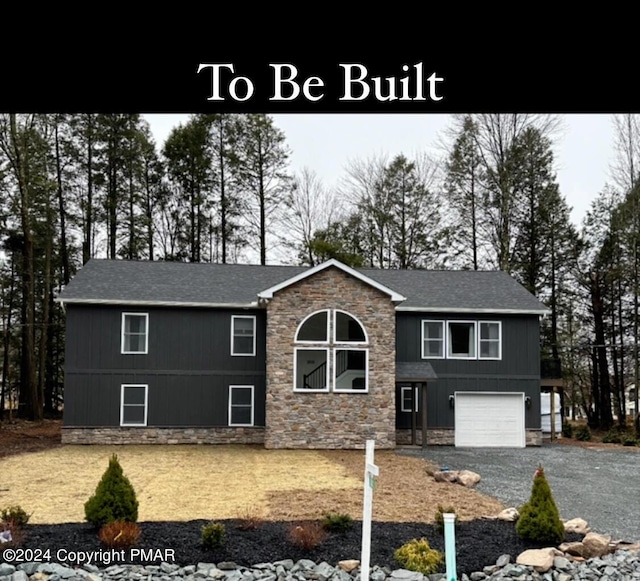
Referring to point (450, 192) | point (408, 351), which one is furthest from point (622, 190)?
point (408, 351)

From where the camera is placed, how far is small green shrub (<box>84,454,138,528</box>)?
21.1 ft

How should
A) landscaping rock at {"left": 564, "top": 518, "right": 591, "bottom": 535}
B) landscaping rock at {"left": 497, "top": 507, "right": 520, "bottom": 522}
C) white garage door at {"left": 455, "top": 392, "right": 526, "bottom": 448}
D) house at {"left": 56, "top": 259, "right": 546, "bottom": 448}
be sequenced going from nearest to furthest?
landscaping rock at {"left": 564, "top": 518, "right": 591, "bottom": 535} → landscaping rock at {"left": 497, "top": 507, "right": 520, "bottom": 522} → house at {"left": 56, "top": 259, "right": 546, "bottom": 448} → white garage door at {"left": 455, "top": 392, "right": 526, "bottom": 448}

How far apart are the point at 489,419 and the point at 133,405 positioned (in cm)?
938

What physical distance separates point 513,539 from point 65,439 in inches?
526

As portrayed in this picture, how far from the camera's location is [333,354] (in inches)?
647

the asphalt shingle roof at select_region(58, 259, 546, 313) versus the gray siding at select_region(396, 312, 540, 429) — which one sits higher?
the asphalt shingle roof at select_region(58, 259, 546, 313)

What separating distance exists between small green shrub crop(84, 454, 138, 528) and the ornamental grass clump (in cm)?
375

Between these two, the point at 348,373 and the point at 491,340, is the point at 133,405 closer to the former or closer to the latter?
the point at 348,373

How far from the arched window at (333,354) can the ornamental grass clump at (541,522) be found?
980 cm

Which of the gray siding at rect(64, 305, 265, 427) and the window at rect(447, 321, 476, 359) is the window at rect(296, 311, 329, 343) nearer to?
the gray siding at rect(64, 305, 265, 427)

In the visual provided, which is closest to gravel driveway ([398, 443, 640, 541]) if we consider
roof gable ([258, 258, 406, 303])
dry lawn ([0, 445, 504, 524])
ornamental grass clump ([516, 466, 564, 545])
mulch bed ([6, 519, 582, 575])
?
dry lawn ([0, 445, 504, 524])

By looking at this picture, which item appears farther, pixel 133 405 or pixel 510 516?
pixel 133 405

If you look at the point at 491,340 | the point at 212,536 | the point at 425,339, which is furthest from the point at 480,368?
the point at 212,536
